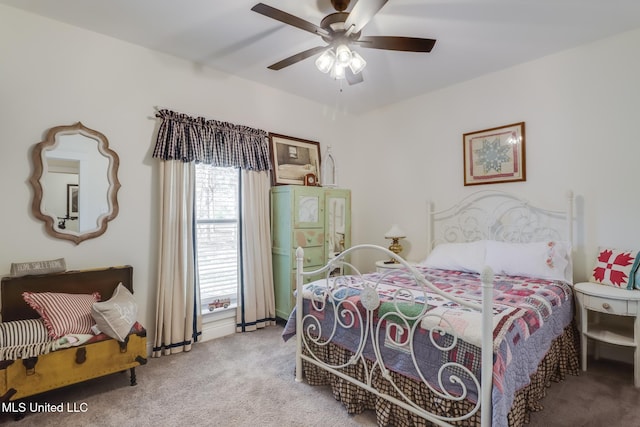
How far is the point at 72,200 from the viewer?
102 inches

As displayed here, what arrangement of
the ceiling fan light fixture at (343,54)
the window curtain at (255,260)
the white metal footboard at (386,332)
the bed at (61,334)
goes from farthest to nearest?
1. the window curtain at (255,260)
2. the ceiling fan light fixture at (343,54)
3. the bed at (61,334)
4. the white metal footboard at (386,332)

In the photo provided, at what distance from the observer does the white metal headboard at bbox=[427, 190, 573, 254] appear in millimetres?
3078

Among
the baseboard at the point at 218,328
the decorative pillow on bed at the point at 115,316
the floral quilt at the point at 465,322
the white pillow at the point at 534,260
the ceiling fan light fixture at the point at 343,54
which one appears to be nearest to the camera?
the floral quilt at the point at 465,322

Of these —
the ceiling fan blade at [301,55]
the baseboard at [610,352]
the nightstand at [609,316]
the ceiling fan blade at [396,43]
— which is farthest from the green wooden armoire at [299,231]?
the baseboard at [610,352]

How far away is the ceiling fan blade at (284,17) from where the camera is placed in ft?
5.77

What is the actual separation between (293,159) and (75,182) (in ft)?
7.25

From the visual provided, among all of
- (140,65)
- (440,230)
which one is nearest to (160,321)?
(140,65)

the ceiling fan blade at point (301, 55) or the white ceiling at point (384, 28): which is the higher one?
the white ceiling at point (384, 28)

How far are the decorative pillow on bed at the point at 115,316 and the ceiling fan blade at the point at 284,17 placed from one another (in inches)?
84.1

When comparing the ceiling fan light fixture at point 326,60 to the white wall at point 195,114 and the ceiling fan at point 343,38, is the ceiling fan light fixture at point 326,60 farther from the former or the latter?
the white wall at point 195,114

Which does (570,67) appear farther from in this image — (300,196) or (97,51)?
(97,51)

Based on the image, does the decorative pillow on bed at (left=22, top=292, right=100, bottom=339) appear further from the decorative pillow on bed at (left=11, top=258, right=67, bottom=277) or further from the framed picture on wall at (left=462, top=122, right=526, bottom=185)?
the framed picture on wall at (left=462, top=122, right=526, bottom=185)

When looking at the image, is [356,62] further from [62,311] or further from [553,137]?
[62,311]

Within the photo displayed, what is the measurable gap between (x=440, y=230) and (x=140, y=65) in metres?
3.56
